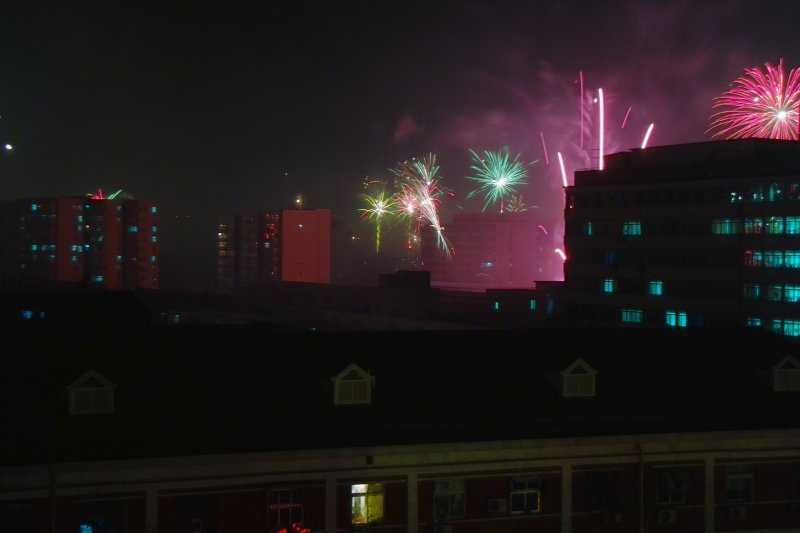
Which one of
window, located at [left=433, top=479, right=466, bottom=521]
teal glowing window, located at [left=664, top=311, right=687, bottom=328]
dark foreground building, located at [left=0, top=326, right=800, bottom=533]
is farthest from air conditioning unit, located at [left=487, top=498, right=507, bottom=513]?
teal glowing window, located at [left=664, top=311, right=687, bottom=328]

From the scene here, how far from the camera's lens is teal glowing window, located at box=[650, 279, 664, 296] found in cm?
4672

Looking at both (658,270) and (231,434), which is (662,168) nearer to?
Answer: (658,270)

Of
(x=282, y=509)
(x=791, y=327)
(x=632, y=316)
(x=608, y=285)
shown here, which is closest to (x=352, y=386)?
(x=282, y=509)

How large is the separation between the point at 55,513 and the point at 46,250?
86425 mm

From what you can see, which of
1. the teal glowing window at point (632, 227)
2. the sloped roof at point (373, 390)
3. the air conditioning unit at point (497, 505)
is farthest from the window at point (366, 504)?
the teal glowing window at point (632, 227)

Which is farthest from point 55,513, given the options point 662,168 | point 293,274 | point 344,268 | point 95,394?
point 344,268

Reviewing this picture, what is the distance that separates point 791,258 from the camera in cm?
4088

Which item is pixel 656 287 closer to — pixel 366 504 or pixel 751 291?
pixel 751 291

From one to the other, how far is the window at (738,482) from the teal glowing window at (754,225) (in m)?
27.7

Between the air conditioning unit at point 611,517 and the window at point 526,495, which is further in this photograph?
the air conditioning unit at point 611,517

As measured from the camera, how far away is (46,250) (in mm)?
93500

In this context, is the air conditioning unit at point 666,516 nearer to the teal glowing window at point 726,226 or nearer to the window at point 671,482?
the window at point 671,482

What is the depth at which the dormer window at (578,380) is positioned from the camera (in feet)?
56.9

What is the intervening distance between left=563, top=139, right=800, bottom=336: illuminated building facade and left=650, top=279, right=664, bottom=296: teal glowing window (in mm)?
78
